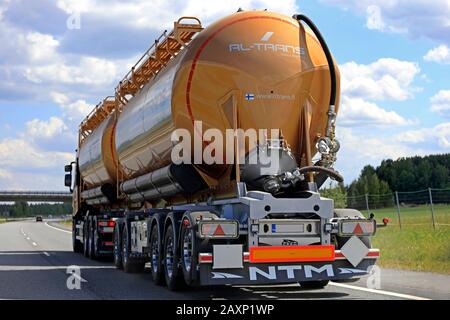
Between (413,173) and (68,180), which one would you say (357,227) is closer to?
(68,180)

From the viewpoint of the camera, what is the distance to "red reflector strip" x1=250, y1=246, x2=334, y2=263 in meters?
9.92

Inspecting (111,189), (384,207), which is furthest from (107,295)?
(384,207)

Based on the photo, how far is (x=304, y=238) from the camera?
10.3m

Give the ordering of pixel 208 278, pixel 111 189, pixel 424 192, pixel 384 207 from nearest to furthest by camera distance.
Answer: pixel 208 278
pixel 111 189
pixel 424 192
pixel 384 207

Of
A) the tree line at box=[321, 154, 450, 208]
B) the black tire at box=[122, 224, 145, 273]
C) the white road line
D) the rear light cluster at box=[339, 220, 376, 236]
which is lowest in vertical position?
the white road line

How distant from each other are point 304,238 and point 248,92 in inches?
89.6

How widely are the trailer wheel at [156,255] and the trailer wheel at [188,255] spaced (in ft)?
5.24

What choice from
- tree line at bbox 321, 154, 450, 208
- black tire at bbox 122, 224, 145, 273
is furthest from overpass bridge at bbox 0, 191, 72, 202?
black tire at bbox 122, 224, 145, 273

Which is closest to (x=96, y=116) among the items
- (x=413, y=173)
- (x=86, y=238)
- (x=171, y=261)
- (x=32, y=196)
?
(x=86, y=238)

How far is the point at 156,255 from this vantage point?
12.9 meters

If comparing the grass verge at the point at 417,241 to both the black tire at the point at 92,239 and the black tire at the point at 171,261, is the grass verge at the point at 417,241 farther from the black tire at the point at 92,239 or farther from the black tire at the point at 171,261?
the black tire at the point at 92,239

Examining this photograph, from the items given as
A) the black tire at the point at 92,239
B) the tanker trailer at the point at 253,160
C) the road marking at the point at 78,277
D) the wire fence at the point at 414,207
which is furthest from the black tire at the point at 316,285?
the wire fence at the point at 414,207

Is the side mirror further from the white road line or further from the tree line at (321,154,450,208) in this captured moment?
the tree line at (321,154,450,208)

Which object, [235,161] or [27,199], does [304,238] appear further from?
[27,199]
